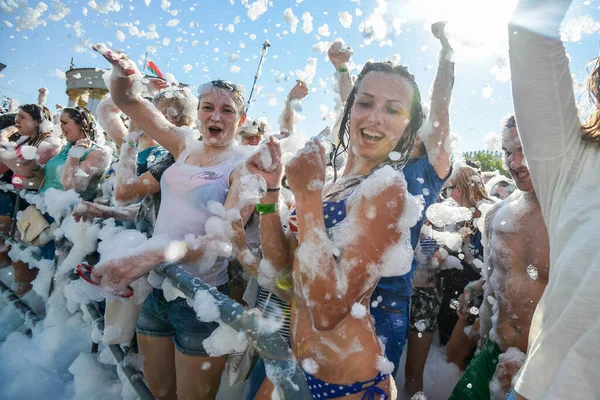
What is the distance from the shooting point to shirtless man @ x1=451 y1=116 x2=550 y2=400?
214 centimetres

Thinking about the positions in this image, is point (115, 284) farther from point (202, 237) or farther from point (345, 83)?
point (345, 83)

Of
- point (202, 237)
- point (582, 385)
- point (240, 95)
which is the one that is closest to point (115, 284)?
point (202, 237)

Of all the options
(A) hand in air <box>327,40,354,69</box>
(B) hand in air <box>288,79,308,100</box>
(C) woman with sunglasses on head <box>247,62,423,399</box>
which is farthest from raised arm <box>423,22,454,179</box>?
(B) hand in air <box>288,79,308,100</box>

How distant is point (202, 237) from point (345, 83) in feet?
5.86

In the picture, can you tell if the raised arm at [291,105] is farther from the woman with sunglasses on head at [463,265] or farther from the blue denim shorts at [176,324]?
the blue denim shorts at [176,324]

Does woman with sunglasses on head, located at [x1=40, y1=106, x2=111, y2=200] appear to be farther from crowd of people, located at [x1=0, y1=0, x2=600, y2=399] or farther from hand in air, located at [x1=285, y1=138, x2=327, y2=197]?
hand in air, located at [x1=285, y1=138, x2=327, y2=197]

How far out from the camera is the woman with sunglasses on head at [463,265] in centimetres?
366

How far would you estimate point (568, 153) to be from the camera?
1.23 meters

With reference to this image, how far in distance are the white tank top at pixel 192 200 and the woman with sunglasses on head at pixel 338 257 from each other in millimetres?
685

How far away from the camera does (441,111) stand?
202 cm

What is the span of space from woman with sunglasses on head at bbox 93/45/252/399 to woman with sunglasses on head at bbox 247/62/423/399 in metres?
0.53

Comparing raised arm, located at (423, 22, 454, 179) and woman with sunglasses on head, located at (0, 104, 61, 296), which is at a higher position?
raised arm, located at (423, 22, 454, 179)

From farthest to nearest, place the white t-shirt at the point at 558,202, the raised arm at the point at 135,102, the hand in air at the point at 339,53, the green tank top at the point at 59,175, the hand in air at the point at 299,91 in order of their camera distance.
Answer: the green tank top at the point at 59,175
the hand in air at the point at 299,91
the hand in air at the point at 339,53
the raised arm at the point at 135,102
the white t-shirt at the point at 558,202

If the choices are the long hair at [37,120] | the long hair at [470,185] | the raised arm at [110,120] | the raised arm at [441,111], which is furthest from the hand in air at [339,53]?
the long hair at [37,120]
